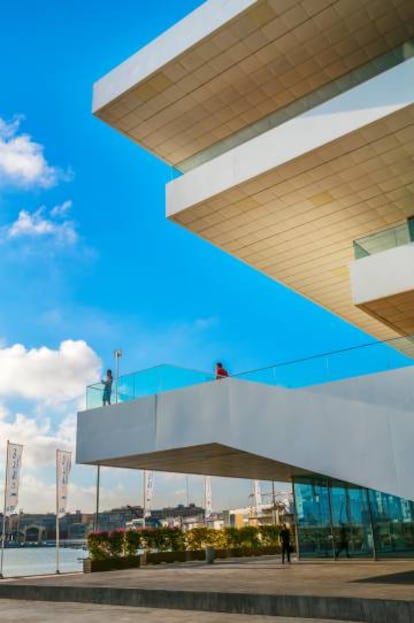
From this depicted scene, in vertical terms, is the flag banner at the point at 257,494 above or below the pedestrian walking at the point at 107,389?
below

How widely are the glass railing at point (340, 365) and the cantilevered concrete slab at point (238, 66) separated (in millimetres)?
7785

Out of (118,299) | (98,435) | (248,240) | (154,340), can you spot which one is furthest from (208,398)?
(118,299)

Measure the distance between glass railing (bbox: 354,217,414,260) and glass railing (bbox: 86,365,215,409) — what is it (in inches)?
205

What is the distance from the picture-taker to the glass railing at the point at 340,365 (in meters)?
13.1

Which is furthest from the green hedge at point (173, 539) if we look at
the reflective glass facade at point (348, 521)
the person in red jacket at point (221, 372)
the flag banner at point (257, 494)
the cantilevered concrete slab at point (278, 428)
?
the person in red jacket at point (221, 372)

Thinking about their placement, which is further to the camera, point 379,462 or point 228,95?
point 228,95

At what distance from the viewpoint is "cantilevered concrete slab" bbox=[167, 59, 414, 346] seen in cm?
1423

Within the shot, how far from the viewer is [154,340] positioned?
29.3 metres

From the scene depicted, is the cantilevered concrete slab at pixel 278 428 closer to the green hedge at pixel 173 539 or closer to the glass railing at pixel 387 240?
the glass railing at pixel 387 240

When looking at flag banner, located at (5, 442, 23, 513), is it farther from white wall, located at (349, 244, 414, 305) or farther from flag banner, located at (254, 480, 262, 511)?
white wall, located at (349, 244, 414, 305)

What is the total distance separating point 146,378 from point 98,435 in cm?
227

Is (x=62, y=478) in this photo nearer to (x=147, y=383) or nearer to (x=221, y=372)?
(x=147, y=383)

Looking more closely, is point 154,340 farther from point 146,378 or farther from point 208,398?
point 208,398

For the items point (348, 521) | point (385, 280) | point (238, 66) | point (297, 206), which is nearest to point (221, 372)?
point (385, 280)
